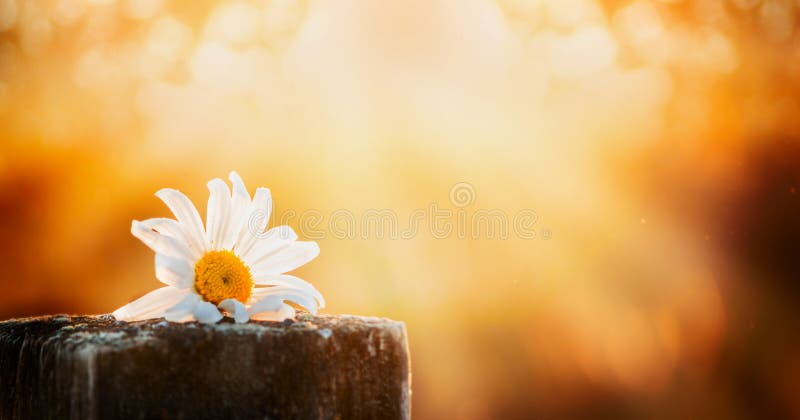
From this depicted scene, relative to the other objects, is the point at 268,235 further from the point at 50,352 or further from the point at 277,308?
the point at 50,352

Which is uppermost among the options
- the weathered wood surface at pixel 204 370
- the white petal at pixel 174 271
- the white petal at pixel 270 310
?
the white petal at pixel 174 271

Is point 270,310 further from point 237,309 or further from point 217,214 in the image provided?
point 217,214

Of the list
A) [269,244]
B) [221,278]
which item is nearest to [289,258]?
[269,244]

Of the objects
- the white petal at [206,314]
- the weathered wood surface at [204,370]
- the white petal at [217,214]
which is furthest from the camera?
the white petal at [217,214]

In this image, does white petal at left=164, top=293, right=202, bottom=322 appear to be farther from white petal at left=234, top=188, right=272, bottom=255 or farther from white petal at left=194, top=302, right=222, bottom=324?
white petal at left=234, top=188, right=272, bottom=255

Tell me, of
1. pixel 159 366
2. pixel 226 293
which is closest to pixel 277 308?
pixel 226 293

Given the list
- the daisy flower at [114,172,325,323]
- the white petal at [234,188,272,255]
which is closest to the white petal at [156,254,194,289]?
the daisy flower at [114,172,325,323]

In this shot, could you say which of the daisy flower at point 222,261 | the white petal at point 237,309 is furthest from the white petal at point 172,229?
the white petal at point 237,309

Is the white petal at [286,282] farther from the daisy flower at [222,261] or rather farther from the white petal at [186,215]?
the white petal at [186,215]
